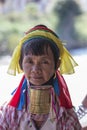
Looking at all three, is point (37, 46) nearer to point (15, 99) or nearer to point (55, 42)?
point (55, 42)

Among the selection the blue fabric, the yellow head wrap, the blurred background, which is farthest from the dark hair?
the blurred background

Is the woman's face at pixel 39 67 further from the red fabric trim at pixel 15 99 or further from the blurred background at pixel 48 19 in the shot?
the blurred background at pixel 48 19

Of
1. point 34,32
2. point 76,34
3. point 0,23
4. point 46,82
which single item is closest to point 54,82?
point 46,82

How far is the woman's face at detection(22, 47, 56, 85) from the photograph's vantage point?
3.23 ft

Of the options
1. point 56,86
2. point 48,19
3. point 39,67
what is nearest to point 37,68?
point 39,67

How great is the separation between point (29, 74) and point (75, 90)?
89 cm

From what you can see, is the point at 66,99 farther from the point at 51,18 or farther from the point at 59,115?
the point at 51,18

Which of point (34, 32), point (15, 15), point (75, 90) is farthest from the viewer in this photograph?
point (15, 15)

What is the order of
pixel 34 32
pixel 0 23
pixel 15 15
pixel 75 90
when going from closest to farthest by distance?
pixel 34 32 < pixel 75 90 < pixel 0 23 < pixel 15 15

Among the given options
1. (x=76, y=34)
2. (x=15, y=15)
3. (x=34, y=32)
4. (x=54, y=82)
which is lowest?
(x=54, y=82)

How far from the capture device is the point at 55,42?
3.28 ft

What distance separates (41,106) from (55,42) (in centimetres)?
21

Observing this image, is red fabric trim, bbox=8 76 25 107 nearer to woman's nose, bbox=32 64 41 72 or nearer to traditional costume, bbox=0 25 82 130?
traditional costume, bbox=0 25 82 130

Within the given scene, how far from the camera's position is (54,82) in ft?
3.46
